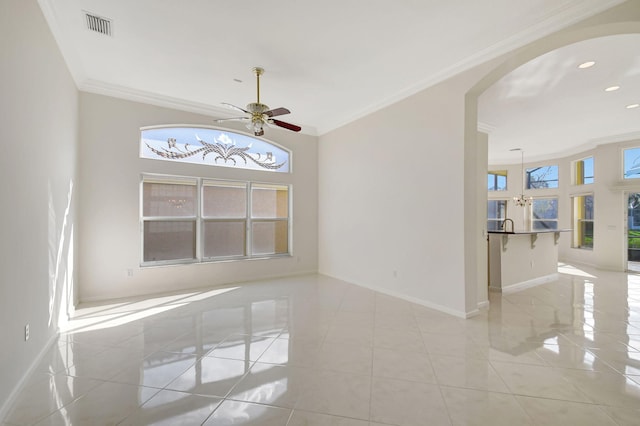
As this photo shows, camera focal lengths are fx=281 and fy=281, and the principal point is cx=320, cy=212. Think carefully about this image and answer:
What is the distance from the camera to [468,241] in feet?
11.7

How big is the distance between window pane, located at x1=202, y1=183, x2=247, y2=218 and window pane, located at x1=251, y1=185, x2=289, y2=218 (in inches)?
8.7

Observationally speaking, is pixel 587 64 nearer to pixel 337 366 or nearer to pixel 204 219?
pixel 337 366

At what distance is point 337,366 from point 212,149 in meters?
4.28

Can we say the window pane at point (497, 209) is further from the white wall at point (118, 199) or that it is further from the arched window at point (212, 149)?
the white wall at point (118, 199)

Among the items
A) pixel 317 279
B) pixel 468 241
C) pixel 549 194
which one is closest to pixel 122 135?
pixel 317 279

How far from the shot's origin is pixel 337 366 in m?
2.39

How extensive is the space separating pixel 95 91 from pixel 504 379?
6.00m

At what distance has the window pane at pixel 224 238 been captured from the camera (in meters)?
5.21

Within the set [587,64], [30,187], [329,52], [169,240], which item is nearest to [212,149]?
[169,240]

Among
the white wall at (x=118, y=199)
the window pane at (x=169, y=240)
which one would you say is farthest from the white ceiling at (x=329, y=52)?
the window pane at (x=169, y=240)

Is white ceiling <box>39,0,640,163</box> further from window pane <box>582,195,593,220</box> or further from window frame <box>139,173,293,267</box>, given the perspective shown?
window pane <box>582,195,593,220</box>

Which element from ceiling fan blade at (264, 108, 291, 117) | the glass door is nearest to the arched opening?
ceiling fan blade at (264, 108, 291, 117)

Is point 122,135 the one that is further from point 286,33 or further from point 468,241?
point 468,241

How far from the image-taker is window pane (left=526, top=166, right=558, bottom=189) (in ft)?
28.0
